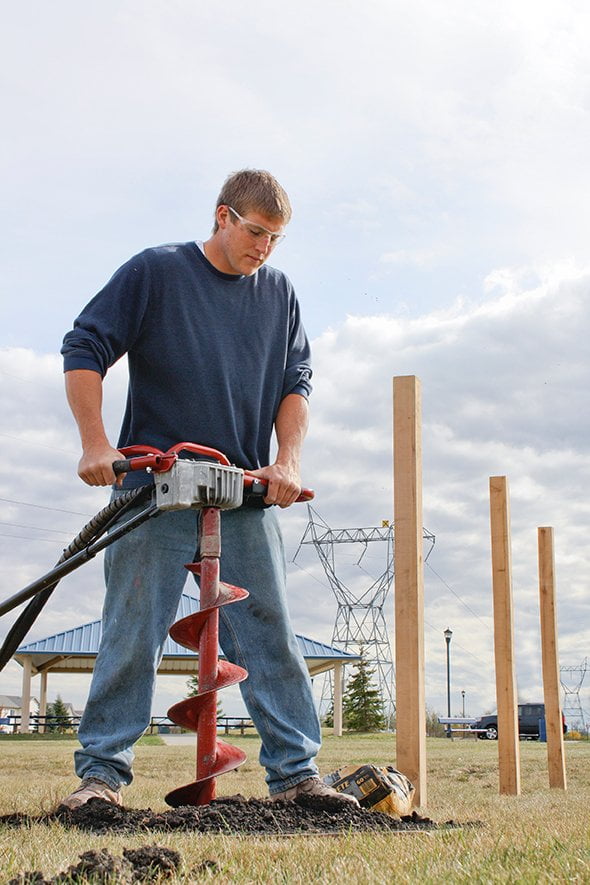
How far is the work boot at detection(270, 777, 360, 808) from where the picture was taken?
3.67 meters

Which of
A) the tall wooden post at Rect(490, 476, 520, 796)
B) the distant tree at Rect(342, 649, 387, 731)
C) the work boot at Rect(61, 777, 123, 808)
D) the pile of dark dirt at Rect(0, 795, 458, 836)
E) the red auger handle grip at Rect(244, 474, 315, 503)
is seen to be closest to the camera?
the pile of dark dirt at Rect(0, 795, 458, 836)

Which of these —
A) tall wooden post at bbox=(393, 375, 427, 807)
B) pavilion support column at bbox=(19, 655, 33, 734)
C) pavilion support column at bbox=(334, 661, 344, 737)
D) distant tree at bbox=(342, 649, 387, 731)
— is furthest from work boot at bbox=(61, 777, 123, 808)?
distant tree at bbox=(342, 649, 387, 731)

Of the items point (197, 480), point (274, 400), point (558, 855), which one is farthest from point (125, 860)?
point (274, 400)

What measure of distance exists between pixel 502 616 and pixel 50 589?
17.4 ft

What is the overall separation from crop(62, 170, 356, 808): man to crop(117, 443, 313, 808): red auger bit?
0.70 ft

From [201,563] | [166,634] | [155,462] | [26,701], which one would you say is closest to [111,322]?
[155,462]

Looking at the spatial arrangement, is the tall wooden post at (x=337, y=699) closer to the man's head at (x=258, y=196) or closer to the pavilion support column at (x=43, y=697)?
the pavilion support column at (x=43, y=697)

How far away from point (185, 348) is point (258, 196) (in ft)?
2.22

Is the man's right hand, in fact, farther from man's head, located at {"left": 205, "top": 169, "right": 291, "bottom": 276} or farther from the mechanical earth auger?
man's head, located at {"left": 205, "top": 169, "right": 291, "bottom": 276}

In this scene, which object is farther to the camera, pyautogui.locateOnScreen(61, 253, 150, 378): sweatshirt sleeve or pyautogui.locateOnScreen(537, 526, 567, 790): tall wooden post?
pyautogui.locateOnScreen(537, 526, 567, 790): tall wooden post

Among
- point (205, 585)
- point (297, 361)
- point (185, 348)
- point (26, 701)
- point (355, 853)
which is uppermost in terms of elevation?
point (297, 361)

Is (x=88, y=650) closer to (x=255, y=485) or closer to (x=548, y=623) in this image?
(x=548, y=623)

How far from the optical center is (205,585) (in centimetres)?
349

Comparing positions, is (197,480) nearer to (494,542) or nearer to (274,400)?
Answer: (274,400)
